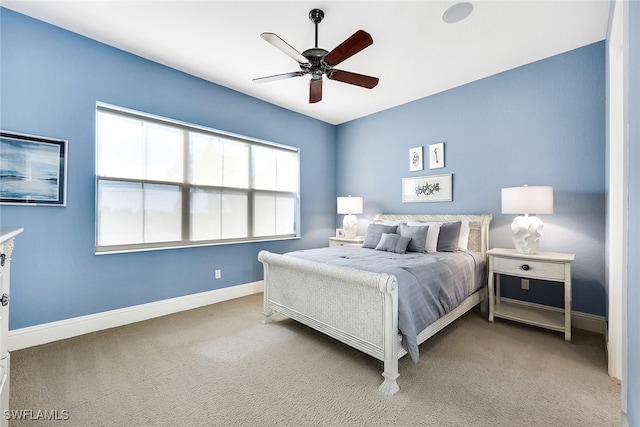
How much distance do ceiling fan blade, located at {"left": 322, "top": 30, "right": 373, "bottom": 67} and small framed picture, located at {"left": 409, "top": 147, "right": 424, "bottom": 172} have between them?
2.26m

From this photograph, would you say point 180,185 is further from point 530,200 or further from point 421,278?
point 530,200

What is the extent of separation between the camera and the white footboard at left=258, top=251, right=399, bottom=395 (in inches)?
71.3

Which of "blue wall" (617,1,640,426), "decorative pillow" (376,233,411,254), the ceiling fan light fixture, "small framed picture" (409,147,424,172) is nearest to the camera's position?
"blue wall" (617,1,640,426)

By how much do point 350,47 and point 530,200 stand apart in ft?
7.14

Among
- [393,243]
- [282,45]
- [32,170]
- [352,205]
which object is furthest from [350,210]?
[32,170]

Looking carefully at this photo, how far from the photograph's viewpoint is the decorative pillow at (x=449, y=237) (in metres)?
3.14

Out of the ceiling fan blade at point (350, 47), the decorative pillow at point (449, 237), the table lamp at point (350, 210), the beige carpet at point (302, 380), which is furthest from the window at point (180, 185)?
the decorative pillow at point (449, 237)

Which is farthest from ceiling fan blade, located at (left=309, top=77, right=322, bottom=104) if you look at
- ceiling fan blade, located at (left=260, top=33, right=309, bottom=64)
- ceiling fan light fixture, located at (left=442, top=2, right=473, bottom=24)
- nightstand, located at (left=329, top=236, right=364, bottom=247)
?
nightstand, located at (left=329, top=236, right=364, bottom=247)

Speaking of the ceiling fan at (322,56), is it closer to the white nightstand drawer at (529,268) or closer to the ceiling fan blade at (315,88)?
the ceiling fan blade at (315,88)

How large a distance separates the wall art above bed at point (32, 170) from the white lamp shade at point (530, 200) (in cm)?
427

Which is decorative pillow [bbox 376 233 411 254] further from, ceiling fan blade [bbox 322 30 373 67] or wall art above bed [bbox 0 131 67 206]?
wall art above bed [bbox 0 131 67 206]

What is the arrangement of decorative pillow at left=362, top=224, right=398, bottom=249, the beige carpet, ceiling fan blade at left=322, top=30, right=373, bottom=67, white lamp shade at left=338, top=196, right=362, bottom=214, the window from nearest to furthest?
the beige carpet
ceiling fan blade at left=322, top=30, right=373, bottom=67
the window
decorative pillow at left=362, top=224, right=398, bottom=249
white lamp shade at left=338, top=196, right=362, bottom=214

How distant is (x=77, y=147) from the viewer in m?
2.60

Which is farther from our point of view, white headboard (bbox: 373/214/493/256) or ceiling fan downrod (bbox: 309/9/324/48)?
white headboard (bbox: 373/214/493/256)
